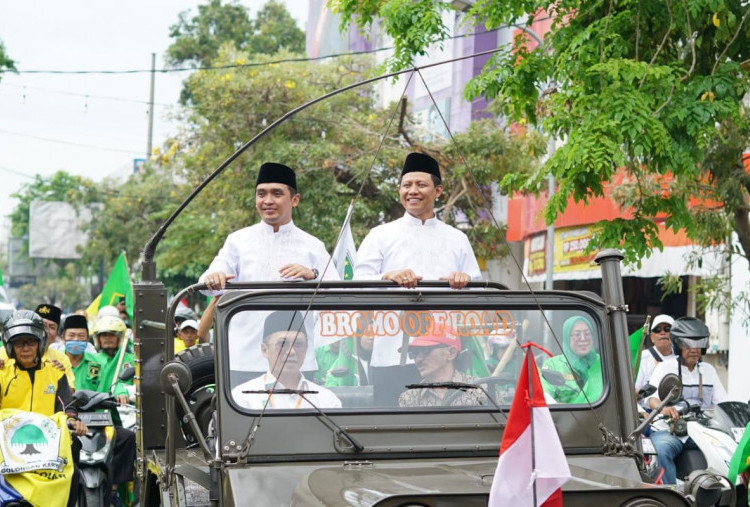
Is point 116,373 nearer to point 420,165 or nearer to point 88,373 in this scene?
point 88,373

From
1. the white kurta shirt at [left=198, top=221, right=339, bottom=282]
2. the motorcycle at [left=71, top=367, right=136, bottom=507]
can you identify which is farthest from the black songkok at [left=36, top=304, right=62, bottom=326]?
the white kurta shirt at [left=198, top=221, right=339, bottom=282]

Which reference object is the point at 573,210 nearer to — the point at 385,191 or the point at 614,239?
the point at 385,191

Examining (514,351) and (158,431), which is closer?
(514,351)

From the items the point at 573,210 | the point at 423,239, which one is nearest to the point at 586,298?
the point at 423,239

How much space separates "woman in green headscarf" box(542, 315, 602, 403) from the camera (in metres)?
5.41

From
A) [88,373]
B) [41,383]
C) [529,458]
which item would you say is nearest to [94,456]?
[41,383]

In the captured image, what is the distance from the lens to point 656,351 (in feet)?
33.2

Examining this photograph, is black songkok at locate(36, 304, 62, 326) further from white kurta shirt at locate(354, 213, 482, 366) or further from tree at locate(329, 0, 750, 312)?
white kurta shirt at locate(354, 213, 482, 366)

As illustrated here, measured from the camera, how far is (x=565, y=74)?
10008mm

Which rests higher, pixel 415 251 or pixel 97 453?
pixel 415 251

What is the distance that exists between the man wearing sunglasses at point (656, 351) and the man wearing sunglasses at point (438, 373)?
16.8 ft

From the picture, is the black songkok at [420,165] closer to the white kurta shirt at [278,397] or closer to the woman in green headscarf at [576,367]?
the woman in green headscarf at [576,367]

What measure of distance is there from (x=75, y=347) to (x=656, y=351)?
508 cm

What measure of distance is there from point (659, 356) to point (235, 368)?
589 cm
